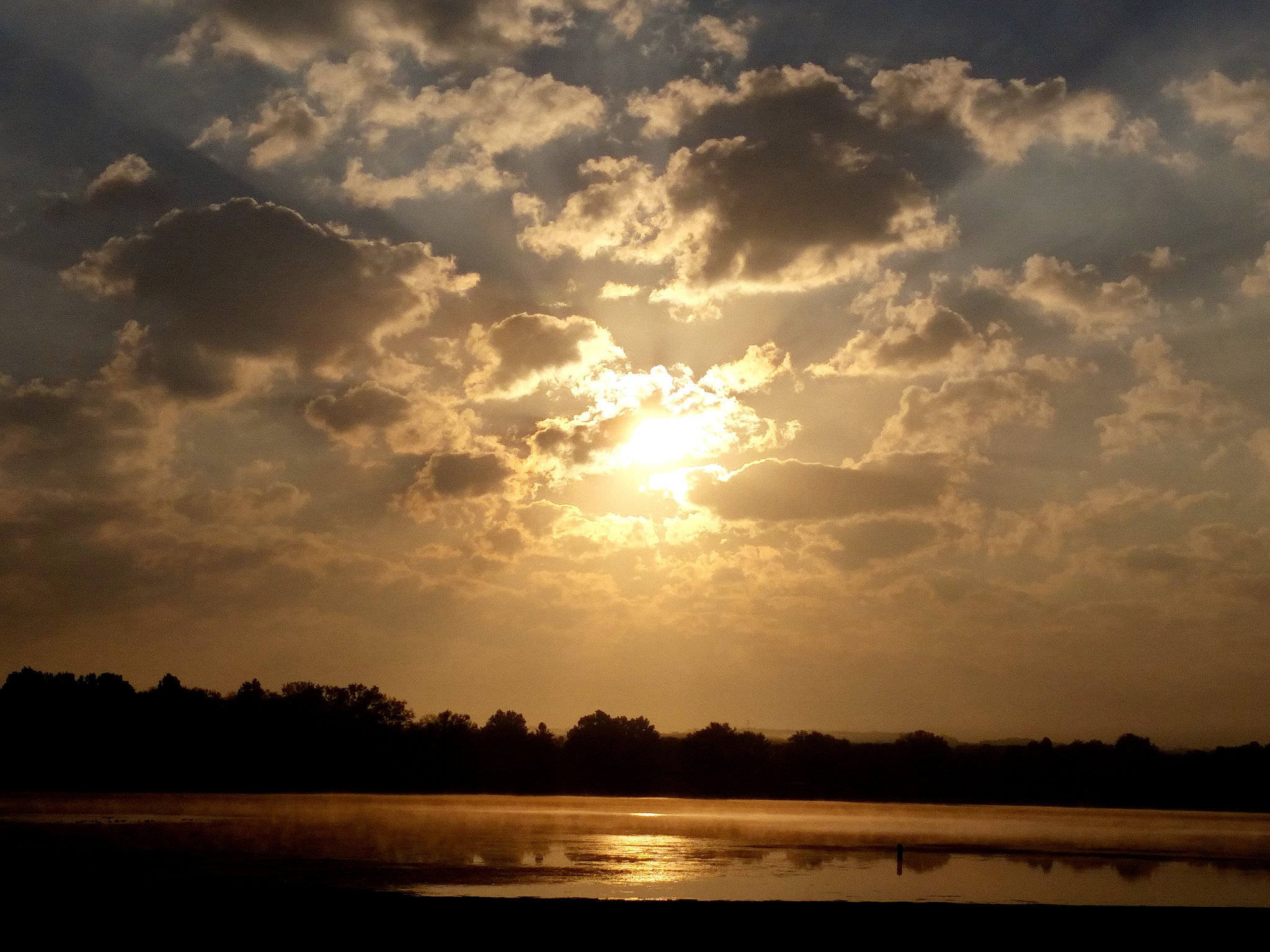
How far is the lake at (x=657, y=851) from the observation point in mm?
29016

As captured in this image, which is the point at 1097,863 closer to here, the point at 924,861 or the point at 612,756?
the point at 924,861

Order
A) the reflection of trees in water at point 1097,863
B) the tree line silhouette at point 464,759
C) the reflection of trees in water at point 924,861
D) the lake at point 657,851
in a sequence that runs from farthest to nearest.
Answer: the tree line silhouette at point 464,759
the reflection of trees in water at point 1097,863
the reflection of trees in water at point 924,861
the lake at point 657,851

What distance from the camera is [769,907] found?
19078mm

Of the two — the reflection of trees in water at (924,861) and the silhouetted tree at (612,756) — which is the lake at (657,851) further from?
the silhouetted tree at (612,756)

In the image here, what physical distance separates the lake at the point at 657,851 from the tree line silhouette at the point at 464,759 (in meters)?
39.7

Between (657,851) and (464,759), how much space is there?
102980 millimetres

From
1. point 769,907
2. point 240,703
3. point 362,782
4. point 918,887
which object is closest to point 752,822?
point 918,887

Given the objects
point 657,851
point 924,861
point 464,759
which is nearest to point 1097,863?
point 924,861

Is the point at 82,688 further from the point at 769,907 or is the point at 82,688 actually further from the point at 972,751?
the point at 769,907

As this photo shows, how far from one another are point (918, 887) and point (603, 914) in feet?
51.0

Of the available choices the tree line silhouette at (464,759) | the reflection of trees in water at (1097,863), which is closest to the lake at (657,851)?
the reflection of trees in water at (1097,863)

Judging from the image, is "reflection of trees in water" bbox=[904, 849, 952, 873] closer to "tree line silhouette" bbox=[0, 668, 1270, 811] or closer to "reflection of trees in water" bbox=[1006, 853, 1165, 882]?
"reflection of trees in water" bbox=[1006, 853, 1165, 882]

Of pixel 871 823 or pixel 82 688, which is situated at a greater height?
pixel 82 688

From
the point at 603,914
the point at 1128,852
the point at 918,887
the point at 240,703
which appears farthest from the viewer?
the point at 240,703
